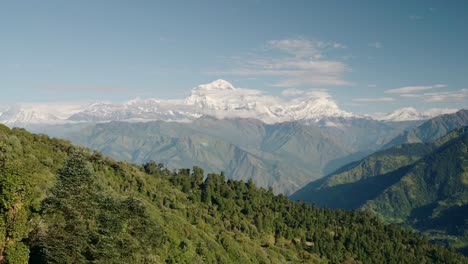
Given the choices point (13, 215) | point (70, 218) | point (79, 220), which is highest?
point (13, 215)

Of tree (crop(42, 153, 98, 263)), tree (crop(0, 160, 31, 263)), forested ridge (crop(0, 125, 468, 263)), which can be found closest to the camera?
tree (crop(0, 160, 31, 263))

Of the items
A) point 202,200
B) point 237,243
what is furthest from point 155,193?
point 202,200

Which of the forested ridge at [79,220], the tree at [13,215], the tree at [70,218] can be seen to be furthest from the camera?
the forested ridge at [79,220]

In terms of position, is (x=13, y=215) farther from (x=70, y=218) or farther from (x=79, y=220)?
(x=79, y=220)

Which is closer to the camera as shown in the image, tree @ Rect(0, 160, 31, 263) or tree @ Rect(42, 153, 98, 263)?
tree @ Rect(0, 160, 31, 263)

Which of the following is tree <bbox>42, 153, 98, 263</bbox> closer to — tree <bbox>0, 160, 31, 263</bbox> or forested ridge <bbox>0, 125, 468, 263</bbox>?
forested ridge <bbox>0, 125, 468, 263</bbox>

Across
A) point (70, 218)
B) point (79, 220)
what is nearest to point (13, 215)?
point (70, 218)

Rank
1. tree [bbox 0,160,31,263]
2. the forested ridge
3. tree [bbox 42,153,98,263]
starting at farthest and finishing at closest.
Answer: the forested ridge, tree [bbox 42,153,98,263], tree [bbox 0,160,31,263]

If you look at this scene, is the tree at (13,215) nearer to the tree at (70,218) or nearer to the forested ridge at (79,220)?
the forested ridge at (79,220)

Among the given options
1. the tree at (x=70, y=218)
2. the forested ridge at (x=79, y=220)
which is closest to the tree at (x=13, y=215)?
the forested ridge at (x=79, y=220)

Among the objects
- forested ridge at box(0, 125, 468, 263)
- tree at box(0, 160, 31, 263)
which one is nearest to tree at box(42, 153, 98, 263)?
forested ridge at box(0, 125, 468, 263)

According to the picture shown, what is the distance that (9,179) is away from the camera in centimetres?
6141

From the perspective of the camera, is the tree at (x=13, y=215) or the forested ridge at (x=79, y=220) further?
the forested ridge at (x=79, y=220)

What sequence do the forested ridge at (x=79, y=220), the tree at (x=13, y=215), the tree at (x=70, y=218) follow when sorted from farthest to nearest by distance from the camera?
the forested ridge at (x=79, y=220) → the tree at (x=70, y=218) → the tree at (x=13, y=215)
